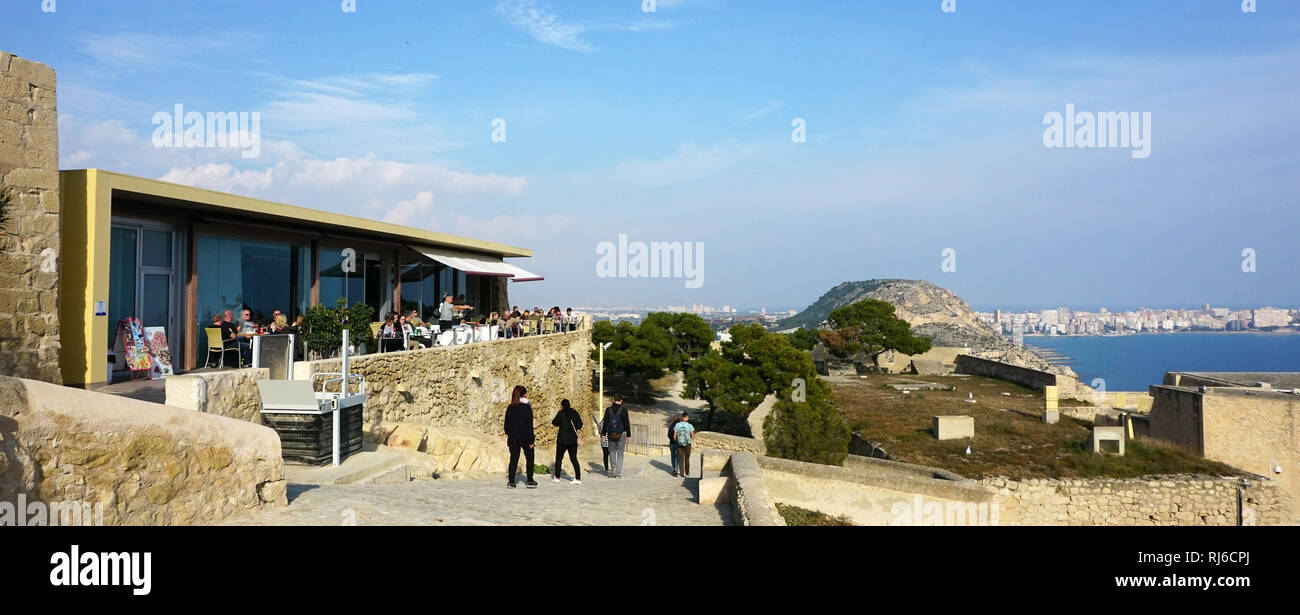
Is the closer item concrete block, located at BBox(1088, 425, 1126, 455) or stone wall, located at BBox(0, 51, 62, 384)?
stone wall, located at BBox(0, 51, 62, 384)

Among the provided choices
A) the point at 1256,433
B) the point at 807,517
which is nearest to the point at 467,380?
the point at 807,517

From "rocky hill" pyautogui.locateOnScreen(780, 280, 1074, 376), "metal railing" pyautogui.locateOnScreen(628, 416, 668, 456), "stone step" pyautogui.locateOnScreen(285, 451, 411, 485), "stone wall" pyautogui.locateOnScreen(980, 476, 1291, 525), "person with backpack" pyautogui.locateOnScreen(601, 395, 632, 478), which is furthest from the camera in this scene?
"rocky hill" pyautogui.locateOnScreen(780, 280, 1074, 376)

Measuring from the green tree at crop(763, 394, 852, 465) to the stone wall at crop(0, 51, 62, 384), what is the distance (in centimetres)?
1074

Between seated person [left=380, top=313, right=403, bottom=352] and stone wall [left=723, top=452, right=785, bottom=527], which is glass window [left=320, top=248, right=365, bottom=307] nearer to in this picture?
seated person [left=380, top=313, right=403, bottom=352]

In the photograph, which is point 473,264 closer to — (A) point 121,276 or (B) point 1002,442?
(A) point 121,276

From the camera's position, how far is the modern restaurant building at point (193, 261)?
9.28 metres

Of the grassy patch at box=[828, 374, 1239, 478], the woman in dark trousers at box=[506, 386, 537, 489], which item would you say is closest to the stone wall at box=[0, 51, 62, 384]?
the woman in dark trousers at box=[506, 386, 537, 489]

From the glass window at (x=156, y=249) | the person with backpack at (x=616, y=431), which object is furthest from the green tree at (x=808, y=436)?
the glass window at (x=156, y=249)

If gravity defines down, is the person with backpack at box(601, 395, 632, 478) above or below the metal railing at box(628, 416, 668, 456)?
above

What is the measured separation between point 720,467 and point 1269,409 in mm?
16924

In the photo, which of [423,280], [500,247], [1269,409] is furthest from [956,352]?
[423,280]

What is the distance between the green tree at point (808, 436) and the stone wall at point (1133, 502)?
4.44 metres

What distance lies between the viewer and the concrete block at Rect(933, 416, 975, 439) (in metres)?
20.6
